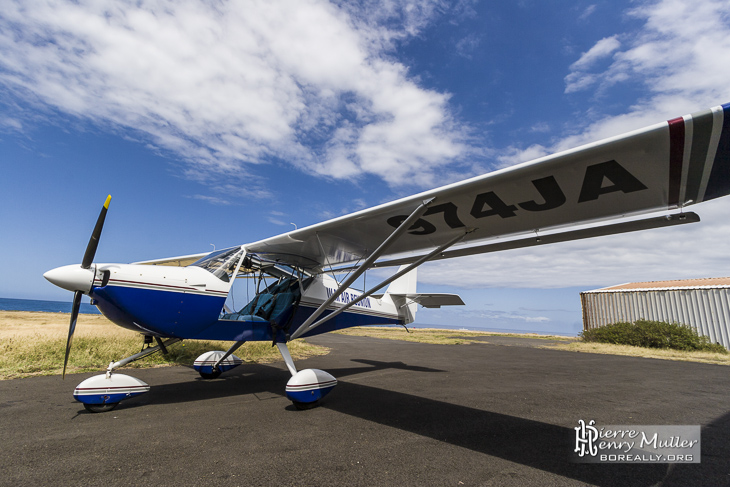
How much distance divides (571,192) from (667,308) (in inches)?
887

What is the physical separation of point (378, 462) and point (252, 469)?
3.61ft

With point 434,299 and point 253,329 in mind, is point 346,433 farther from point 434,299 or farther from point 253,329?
point 434,299

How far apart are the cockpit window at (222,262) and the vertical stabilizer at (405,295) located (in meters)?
4.87

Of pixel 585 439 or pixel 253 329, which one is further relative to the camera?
pixel 253 329

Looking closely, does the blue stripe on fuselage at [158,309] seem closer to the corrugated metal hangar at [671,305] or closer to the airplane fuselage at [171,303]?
the airplane fuselage at [171,303]

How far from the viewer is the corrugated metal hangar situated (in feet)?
57.1

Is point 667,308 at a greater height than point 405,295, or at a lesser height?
lesser

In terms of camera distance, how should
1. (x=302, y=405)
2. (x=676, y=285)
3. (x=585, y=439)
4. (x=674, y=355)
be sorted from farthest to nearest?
(x=676, y=285), (x=674, y=355), (x=302, y=405), (x=585, y=439)

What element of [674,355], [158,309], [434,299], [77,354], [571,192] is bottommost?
[674,355]

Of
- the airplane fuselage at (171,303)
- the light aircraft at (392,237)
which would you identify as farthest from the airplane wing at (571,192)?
the airplane fuselage at (171,303)

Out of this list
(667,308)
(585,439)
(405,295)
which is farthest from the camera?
(667,308)

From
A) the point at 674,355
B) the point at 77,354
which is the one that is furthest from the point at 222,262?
the point at 674,355

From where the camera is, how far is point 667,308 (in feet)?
63.8

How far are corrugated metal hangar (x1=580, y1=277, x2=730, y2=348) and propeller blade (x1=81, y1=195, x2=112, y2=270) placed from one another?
84.7 ft
